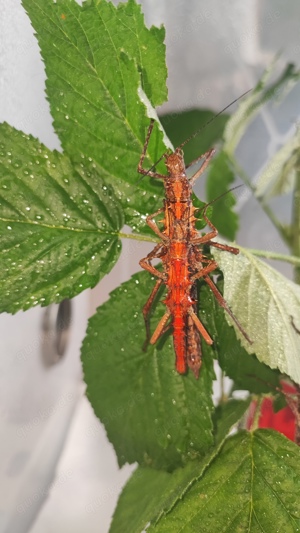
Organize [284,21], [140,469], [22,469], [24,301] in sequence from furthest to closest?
[284,21], [22,469], [140,469], [24,301]

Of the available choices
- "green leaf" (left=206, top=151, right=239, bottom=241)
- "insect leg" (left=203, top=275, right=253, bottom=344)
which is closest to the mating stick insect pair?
"insect leg" (left=203, top=275, right=253, bottom=344)

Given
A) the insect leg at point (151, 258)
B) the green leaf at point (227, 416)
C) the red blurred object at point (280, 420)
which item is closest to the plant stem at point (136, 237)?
the insect leg at point (151, 258)

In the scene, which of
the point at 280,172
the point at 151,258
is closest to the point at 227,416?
the point at 151,258

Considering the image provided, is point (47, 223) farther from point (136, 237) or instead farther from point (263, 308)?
point (263, 308)

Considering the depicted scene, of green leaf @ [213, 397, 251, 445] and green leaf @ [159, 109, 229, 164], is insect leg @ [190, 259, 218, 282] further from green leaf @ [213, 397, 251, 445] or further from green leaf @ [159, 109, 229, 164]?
green leaf @ [159, 109, 229, 164]

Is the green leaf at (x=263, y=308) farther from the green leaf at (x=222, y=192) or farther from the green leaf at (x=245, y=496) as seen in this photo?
the green leaf at (x=222, y=192)

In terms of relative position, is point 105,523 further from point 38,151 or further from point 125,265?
point 38,151

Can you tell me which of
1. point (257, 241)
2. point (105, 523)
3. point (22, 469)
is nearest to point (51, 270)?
point (22, 469)
